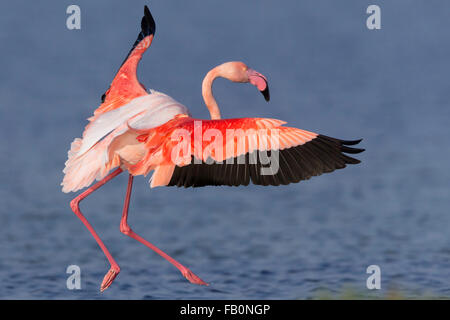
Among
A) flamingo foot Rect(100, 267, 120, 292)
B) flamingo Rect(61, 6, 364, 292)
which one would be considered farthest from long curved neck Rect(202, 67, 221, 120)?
flamingo foot Rect(100, 267, 120, 292)

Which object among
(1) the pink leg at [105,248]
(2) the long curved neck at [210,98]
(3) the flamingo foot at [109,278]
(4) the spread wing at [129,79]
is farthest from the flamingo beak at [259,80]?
(3) the flamingo foot at [109,278]

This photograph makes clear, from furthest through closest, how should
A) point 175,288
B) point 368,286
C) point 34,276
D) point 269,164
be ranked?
point 34,276, point 175,288, point 368,286, point 269,164

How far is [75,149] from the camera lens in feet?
31.7

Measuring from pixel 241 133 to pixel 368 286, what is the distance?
2.57m

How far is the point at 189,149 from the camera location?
29.2ft

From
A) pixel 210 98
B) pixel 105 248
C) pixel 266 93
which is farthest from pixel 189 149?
pixel 105 248

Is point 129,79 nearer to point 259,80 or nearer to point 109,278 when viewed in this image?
point 259,80

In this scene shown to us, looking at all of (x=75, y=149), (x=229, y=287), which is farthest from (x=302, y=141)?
(x=229, y=287)

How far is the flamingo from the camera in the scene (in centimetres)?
866

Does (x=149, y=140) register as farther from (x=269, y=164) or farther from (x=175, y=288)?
(x=175, y=288)

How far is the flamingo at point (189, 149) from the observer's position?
341 inches

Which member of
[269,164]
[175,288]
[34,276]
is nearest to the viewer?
[269,164]

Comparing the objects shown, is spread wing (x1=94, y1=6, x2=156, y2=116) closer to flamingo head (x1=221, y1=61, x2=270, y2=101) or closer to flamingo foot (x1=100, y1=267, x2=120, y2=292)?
flamingo head (x1=221, y1=61, x2=270, y2=101)

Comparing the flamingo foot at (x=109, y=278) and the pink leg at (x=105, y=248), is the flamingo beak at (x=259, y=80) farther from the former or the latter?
the flamingo foot at (x=109, y=278)
